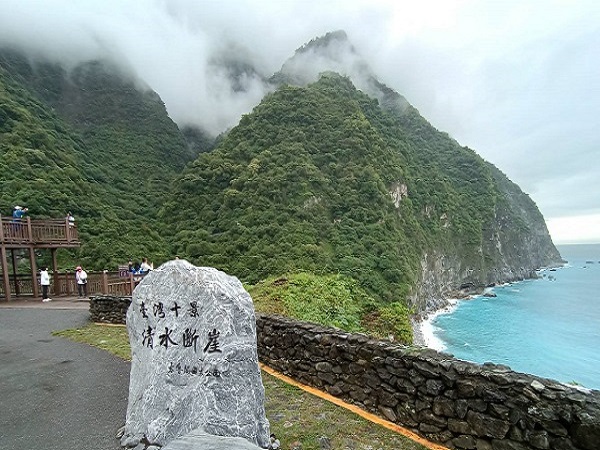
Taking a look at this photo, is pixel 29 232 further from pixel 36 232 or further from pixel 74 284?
pixel 74 284

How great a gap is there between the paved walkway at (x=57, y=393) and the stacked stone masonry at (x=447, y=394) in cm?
310

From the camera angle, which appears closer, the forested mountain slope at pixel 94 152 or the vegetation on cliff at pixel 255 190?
the vegetation on cliff at pixel 255 190

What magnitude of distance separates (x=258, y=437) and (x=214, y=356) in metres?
1.02

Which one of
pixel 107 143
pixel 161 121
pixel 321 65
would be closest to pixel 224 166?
pixel 107 143

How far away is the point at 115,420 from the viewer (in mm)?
5223

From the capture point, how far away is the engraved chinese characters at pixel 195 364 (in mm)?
3994

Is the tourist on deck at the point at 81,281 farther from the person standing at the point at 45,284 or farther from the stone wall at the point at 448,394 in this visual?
the stone wall at the point at 448,394

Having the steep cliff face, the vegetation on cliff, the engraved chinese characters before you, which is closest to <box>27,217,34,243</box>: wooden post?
the vegetation on cliff

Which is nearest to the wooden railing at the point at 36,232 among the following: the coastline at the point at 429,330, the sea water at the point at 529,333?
the coastline at the point at 429,330

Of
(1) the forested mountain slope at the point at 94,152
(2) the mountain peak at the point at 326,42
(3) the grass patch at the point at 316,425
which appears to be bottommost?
(3) the grass patch at the point at 316,425

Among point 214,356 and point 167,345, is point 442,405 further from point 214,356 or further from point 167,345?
point 167,345

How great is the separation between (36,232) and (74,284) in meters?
2.78

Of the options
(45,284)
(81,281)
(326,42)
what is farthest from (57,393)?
(326,42)

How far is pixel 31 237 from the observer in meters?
16.2
